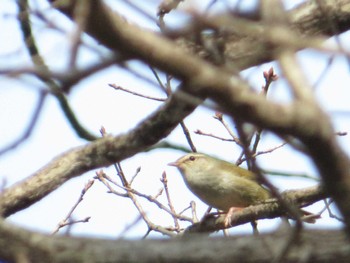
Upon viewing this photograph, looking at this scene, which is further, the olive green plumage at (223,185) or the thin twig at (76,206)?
the olive green plumage at (223,185)

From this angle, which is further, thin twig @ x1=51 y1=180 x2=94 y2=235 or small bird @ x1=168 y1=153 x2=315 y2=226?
A: small bird @ x1=168 y1=153 x2=315 y2=226

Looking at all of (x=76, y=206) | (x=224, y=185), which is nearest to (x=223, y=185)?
(x=224, y=185)

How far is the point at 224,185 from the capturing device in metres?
9.94

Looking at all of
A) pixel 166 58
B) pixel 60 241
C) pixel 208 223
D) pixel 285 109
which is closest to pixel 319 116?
pixel 285 109

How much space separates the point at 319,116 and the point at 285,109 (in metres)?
0.11

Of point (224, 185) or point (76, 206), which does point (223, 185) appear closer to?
point (224, 185)

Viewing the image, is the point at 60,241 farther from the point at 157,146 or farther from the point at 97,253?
the point at 157,146

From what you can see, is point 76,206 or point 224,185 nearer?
point 76,206

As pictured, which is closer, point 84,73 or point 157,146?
point 84,73

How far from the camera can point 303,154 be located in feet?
7.97

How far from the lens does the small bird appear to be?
9711 mm

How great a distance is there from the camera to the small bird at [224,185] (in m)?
9.71

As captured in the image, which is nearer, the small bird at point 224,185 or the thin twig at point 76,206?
the thin twig at point 76,206

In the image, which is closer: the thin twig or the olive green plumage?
the thin twig
